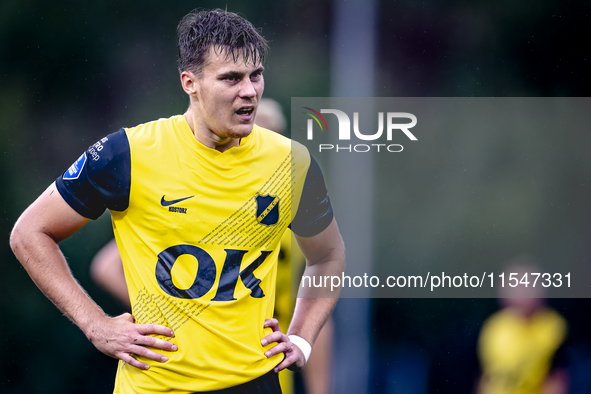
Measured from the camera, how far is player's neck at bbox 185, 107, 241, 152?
1465 millimetres

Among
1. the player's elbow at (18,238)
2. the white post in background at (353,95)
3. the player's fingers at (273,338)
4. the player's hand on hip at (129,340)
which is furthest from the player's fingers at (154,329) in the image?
the white post in background at (353,95)

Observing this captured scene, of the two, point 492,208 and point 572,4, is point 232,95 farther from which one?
point 572,4

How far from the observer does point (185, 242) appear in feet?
4.68

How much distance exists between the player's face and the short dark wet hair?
0.07ft

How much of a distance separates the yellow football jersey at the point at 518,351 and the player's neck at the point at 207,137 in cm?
178

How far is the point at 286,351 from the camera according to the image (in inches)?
61.3

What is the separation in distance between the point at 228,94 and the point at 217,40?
154 mm

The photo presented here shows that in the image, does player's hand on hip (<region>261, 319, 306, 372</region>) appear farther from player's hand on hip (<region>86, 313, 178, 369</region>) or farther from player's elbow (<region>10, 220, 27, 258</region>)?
player's elbow (<region>10, 220, 27, 258</region>)

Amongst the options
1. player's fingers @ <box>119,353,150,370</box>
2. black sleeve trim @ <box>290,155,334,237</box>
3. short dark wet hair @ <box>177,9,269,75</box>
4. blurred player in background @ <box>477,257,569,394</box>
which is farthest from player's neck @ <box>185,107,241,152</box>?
blurred player in background @ <box>477,257,569,394</box>

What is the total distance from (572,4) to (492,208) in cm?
104

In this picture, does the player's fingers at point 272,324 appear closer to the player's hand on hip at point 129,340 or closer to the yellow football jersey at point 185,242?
the yellow football jersey at point 185,242

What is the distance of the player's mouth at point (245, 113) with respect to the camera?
142cm

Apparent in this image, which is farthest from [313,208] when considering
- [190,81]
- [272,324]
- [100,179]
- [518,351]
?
[518,351]

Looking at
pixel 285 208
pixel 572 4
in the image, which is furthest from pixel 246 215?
pixel 572 4
